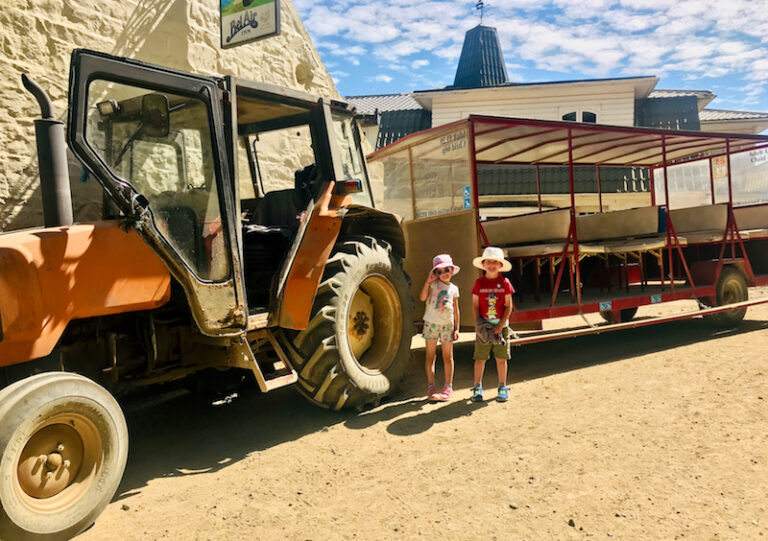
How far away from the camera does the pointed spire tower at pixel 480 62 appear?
2105 centimetres

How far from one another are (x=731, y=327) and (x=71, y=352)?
7840mm

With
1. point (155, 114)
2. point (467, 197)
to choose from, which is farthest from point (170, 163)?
point (467, 197)

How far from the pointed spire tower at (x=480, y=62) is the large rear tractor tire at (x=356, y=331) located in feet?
59.0

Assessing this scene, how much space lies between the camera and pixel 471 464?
3227 millimetres

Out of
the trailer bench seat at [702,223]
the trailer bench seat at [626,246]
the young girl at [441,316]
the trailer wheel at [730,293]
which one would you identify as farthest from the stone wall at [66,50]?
the trailer wheel at [730,293]

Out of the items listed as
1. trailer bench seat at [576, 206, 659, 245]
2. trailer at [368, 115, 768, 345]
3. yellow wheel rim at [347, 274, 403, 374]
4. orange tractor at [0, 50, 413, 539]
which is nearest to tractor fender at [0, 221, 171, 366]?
orange tractor at [0, 50, 413, 539]

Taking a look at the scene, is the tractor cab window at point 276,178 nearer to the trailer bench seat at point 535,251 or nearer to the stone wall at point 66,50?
the stone wall at point 66,50

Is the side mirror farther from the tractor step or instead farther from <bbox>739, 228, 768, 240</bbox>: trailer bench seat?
<bbox>739, 228, 768, 240</bbox>: trailer bench seat

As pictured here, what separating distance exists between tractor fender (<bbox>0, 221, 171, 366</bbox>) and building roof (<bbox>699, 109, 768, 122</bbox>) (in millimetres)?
21964

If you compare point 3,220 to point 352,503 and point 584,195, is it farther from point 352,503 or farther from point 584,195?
point 584,195

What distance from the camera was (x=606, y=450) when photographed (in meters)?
3.29

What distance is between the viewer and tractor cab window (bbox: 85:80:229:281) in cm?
298

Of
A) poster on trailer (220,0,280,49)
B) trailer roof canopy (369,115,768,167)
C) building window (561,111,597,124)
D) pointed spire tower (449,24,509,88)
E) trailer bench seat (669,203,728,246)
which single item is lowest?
trailer bench seat (669,203,728,246)

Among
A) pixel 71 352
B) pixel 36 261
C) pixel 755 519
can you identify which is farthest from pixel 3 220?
pixel 755 519
